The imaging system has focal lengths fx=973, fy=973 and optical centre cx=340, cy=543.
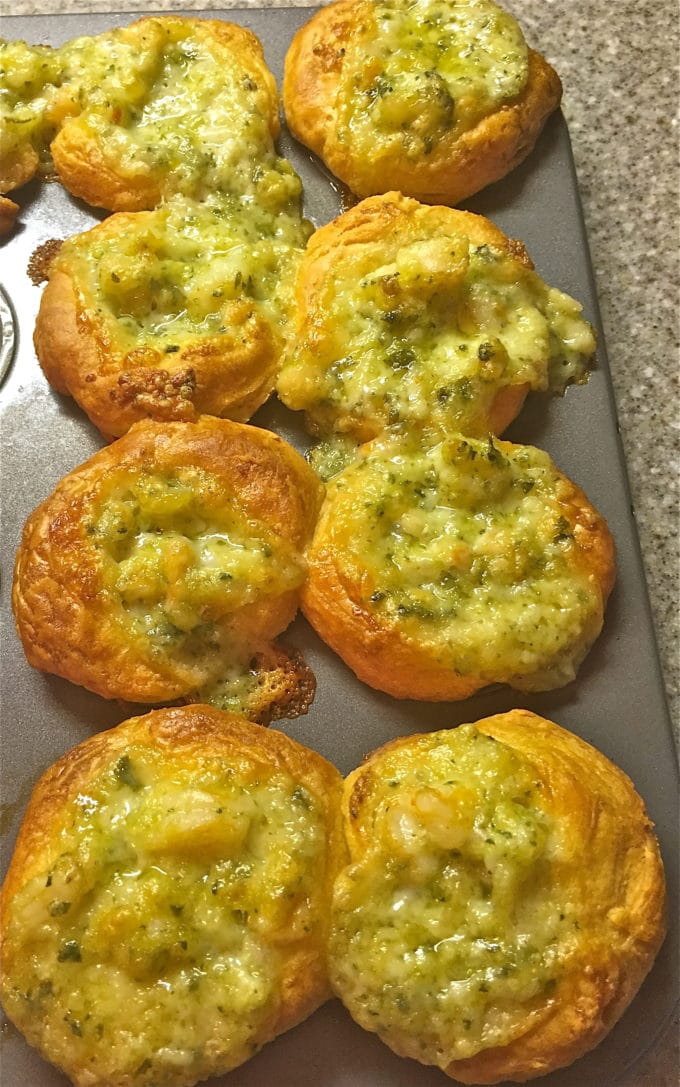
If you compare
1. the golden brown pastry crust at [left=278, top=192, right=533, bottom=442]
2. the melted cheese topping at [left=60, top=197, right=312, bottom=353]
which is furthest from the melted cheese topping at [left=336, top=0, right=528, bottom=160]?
the melted cheese topping at [left=60, top=197, right=312, bottom=353]

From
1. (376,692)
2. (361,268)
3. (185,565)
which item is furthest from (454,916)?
(361,268)

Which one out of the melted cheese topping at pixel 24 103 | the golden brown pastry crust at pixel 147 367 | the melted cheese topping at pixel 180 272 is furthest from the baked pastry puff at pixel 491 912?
the melted cheese topping at pixel 24 103

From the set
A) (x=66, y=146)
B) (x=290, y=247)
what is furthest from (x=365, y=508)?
(x=66, y=146)

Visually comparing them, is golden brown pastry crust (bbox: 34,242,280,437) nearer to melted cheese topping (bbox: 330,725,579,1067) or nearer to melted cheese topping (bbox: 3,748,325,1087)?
melted cheese topping (bbox: 3,748,325,1087)

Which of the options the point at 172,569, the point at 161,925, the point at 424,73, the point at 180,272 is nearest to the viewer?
the point at 161,925

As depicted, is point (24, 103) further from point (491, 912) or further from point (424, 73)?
point (491, 912)

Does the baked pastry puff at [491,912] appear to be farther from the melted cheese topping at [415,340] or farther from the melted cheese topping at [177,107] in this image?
the melted cheese topping at [177,107]

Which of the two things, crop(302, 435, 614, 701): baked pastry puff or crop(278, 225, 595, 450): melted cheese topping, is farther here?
crop(278, 225, 595, 450): melted cheese topping

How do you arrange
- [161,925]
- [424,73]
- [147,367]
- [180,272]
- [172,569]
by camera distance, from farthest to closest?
[424,73]
[180,272]
[147,367]
[172,569]
[161,925]
